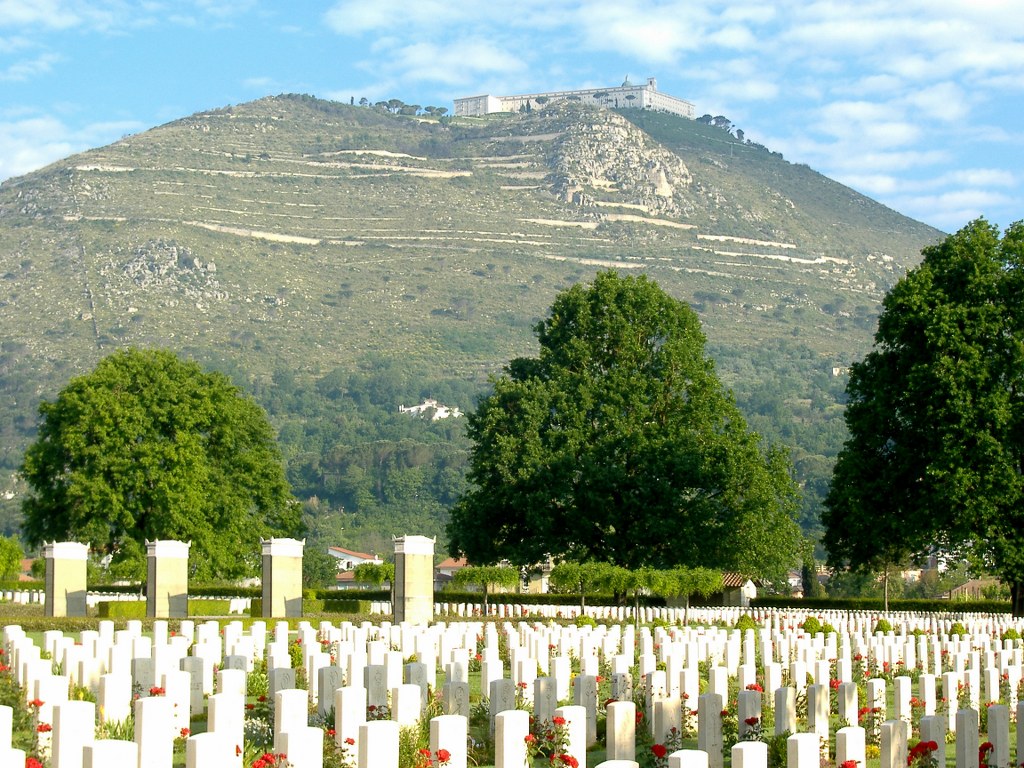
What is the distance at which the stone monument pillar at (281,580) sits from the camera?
3788cm

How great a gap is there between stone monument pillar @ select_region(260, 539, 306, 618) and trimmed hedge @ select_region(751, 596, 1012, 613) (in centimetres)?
1677

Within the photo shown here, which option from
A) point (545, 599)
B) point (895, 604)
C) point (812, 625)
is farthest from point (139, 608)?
point (895, 604)

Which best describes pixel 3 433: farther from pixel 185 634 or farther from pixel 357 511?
pixel 185 634

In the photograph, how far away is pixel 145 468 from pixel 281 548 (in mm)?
14086

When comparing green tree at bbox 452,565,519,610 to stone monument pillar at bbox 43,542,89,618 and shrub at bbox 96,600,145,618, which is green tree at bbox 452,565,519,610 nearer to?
shrub at bbox 96,600,145,618

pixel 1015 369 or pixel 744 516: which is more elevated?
pixel 1015 369

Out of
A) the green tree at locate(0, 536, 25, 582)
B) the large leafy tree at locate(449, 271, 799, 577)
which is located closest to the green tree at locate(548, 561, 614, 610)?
the large leafy tree at locate(449, 271, 799, 577)

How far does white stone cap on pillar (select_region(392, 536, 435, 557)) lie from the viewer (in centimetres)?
3734

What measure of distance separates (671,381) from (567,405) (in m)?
3.65

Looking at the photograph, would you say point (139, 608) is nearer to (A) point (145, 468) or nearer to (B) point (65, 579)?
(B) point (65, 579)

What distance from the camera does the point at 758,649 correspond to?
901 inches

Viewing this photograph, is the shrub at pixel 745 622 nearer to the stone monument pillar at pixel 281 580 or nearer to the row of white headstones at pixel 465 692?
the row of white headstones at pixel 465 692

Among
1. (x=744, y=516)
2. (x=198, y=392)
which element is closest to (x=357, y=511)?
(x=198, y=392)

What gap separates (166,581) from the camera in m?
38.8
